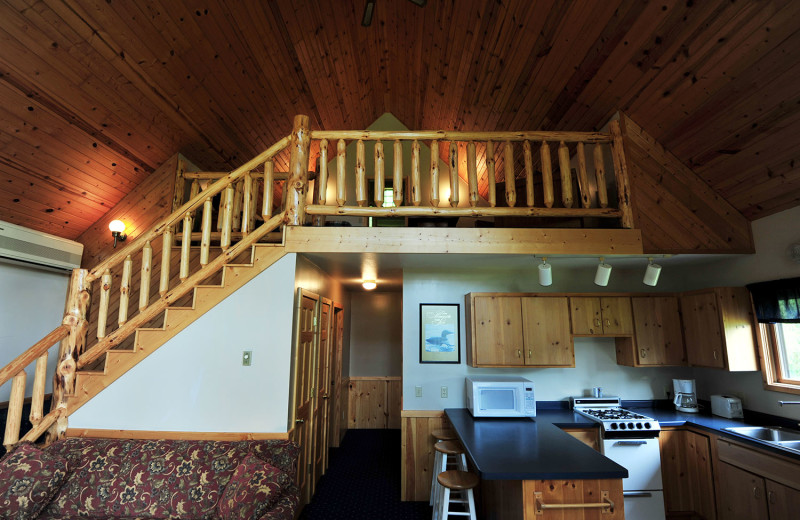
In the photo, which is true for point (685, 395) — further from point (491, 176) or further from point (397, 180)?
point (397, 180)

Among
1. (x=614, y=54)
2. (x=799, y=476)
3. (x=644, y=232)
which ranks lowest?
(x=799, y=476)

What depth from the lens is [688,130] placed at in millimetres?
3006

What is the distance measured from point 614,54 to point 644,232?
145 centimetres

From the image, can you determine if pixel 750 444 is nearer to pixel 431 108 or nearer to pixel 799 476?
pixel 799 476

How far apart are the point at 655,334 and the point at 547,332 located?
1109 mm

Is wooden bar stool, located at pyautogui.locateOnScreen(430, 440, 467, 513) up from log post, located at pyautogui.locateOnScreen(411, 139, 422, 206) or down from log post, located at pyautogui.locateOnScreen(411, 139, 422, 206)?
down

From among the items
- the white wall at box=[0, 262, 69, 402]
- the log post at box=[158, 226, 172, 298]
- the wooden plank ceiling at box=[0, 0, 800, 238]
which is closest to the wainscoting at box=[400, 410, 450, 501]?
the log post at box=[158, 226, 172, 298]

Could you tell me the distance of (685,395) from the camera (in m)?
3.84

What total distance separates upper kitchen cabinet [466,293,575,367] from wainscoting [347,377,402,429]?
9.82 ft

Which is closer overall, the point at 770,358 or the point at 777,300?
the point at 777,300

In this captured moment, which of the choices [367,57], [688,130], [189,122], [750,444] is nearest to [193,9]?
[189,122]

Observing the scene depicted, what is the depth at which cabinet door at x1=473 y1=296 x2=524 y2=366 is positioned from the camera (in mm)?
3746

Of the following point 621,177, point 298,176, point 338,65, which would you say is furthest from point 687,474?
point 338,65

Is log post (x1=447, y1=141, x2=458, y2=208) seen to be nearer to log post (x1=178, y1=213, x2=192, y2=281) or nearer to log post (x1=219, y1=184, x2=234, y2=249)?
log post (x1=219, y1=184, x2=234, y2=249)
